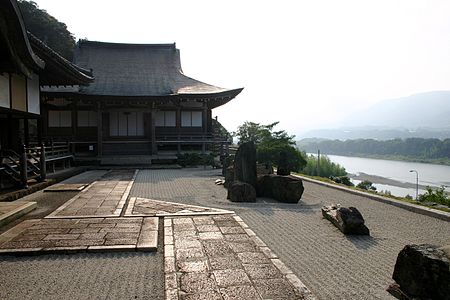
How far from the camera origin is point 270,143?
23.9 meters

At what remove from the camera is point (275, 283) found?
3781 mm

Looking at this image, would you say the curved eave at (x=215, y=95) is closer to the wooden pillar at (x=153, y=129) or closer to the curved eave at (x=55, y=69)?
the wooden pillar at (x=153, y=129)

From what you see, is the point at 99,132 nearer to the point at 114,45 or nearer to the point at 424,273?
the point at 114,45

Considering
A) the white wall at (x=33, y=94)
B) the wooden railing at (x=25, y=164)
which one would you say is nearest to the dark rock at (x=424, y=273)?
the wooden railing at (x=25, y=164)

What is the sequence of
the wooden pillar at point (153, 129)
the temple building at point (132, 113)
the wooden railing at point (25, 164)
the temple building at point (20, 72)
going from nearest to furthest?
1. the temple building at point (20, 72)
2. the wooden railing at point (25, 164)
3. the temple building at point (132, 113)
4. the wooden pillar at point (153, 129)

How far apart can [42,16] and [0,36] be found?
31941 mm

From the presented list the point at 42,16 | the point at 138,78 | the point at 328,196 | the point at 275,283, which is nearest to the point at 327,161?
the point at 138,78

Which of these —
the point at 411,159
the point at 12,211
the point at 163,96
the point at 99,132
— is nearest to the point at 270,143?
the point at 163,96

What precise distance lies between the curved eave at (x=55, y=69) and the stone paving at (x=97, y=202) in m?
4.06

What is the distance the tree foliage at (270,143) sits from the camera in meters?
21.9

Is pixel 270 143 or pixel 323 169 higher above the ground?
pixel 270 143

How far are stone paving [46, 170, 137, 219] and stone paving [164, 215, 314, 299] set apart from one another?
2.04m

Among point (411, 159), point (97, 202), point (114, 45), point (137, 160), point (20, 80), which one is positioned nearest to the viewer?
point (97, 202)

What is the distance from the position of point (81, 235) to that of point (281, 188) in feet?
18.0
